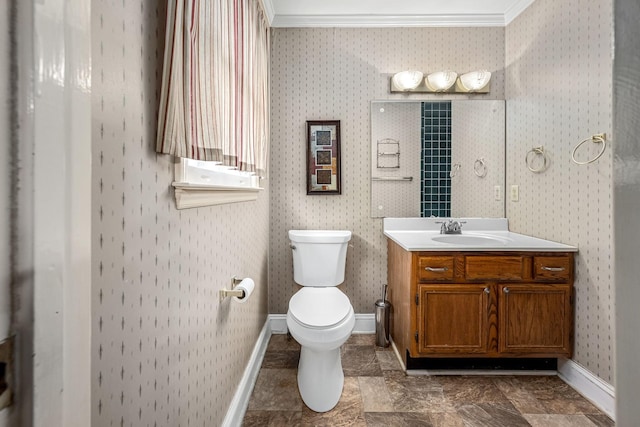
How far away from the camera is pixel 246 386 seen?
173cm

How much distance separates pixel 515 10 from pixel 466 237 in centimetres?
173

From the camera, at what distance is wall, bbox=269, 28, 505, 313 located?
2.61 metres

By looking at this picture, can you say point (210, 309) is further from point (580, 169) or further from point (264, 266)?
point (580, 169)

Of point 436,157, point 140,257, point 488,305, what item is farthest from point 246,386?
point 436,157

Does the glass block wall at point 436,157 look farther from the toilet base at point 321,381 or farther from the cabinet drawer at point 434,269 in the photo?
the toilet base at point 321,381

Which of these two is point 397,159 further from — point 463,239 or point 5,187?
point 5,187

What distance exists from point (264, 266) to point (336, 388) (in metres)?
1.03

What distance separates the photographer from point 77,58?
12.5 inches

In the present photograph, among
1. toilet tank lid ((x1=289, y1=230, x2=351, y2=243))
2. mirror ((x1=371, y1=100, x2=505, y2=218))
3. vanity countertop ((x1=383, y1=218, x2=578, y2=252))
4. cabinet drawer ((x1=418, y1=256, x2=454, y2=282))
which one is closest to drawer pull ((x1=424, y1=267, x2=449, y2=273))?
cabinet drawer ((x1=418, y1=256, x2=454, y2=282))

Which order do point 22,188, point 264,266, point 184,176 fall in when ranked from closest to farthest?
1. point 22,188
2. point 184,176
3. point 264,266

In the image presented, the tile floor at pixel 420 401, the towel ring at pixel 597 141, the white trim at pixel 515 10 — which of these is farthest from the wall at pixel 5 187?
the white trim at pixel 515 10

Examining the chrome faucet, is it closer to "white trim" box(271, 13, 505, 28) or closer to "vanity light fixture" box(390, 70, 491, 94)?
"vanity light fixture" box(390, 70, 491, 94)

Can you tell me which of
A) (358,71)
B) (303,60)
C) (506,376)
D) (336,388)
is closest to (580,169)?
(506,376)

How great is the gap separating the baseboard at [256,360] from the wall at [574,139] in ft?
4.48
